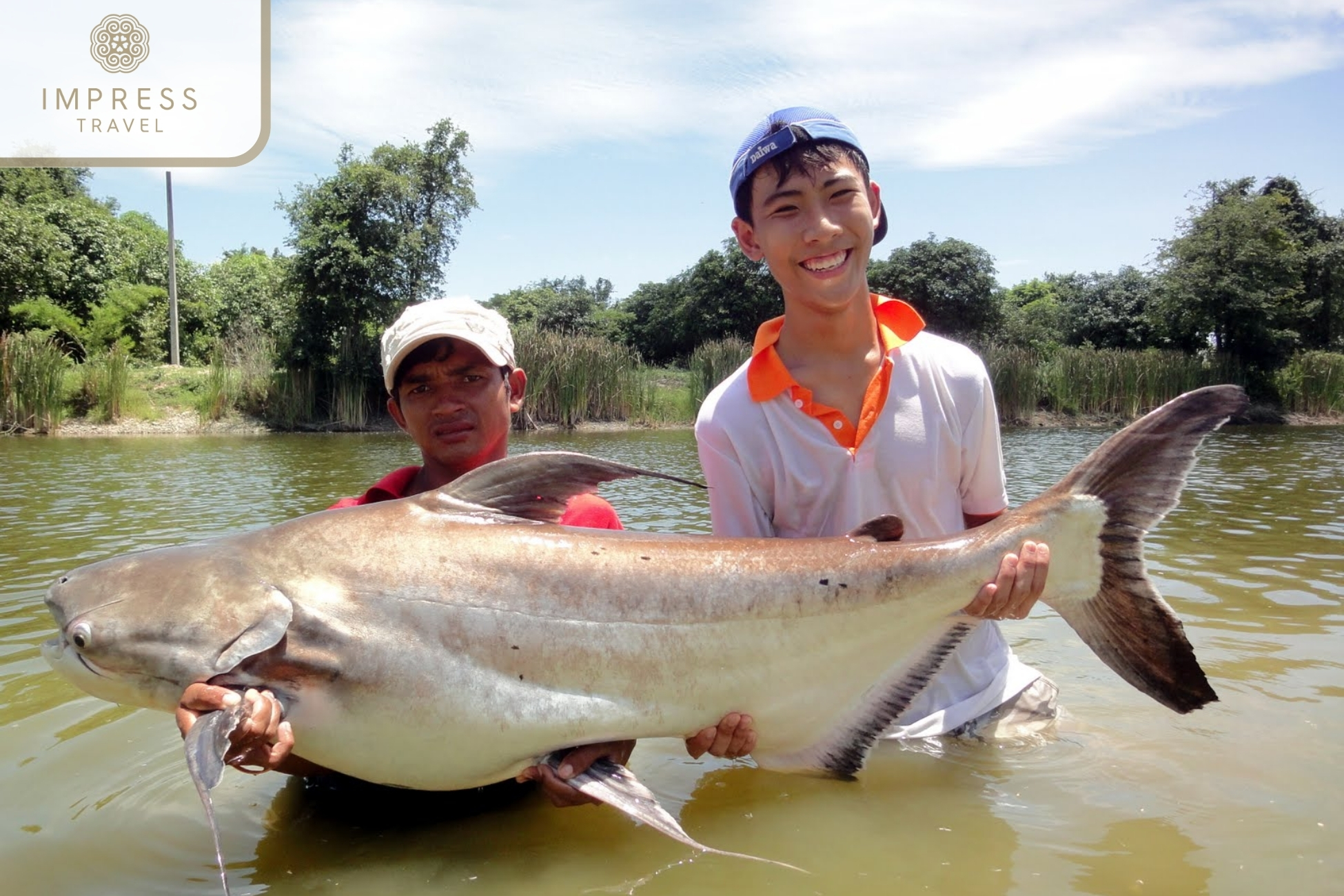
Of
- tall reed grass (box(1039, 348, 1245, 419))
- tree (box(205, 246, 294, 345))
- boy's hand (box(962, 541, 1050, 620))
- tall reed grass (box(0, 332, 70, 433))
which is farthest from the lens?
tree (box(205, 246, 294, 345))

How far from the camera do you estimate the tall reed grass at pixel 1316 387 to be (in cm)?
2691

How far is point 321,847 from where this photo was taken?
2652 mm

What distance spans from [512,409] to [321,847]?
59.5 inches

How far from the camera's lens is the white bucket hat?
300 centimetres

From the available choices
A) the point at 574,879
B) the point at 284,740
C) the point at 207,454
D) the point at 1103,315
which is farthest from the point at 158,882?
the point at 1103,315

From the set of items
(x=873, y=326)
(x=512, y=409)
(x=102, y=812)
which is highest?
(x=873, y=326)

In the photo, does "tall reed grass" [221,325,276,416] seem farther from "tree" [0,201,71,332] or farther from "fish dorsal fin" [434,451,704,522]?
"fish dorsal fin" [434,451,704,522]

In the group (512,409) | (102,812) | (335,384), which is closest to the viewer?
(102,812)

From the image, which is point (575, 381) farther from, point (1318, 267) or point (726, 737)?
point (1318, 267)

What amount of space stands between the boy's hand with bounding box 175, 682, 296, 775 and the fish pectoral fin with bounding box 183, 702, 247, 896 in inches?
0.8

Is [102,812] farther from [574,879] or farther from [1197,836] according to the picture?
[1197,836]

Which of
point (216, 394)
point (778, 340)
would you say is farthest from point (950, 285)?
point (778, 340)

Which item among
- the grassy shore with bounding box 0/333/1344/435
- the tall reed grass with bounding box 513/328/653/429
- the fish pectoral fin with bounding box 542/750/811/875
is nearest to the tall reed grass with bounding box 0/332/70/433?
the grassy shore with bounding box 0/333/1344/435

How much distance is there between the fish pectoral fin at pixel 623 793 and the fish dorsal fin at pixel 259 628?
0.70m
